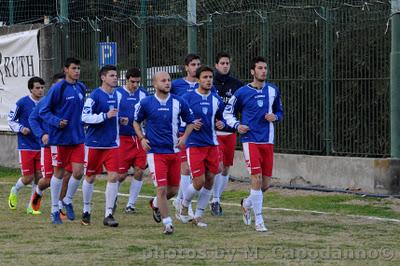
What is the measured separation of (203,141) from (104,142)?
1324mm

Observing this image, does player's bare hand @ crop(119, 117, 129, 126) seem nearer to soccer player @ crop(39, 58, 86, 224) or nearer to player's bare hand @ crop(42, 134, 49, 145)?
soccer player @ crop(39, 58, 86, 224)

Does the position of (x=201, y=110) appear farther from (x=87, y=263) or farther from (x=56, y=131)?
(x=87, y=263)

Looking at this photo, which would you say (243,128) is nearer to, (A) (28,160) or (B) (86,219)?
(B) (86,219)

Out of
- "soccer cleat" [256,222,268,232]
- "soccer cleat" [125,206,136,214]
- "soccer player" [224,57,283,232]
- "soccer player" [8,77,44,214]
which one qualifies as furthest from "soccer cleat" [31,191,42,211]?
"soccer cleat" [256,222,268,232]

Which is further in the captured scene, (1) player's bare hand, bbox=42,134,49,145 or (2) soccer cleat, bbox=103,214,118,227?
(1) player's bare hand, bbox=42,134,49,145

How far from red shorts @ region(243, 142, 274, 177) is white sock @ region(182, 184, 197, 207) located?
2.97ft

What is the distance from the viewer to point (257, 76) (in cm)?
1356

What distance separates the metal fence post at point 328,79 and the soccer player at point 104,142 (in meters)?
5.22

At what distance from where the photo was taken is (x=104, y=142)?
45.9 feet

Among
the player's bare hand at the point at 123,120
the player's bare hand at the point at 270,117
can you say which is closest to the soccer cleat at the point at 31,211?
the player's bare hand at the point at 123,120

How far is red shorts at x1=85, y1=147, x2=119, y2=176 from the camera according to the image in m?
14.0

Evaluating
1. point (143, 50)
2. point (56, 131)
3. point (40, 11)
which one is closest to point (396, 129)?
point (56, 131)

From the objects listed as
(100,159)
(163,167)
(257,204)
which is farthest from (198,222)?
(100,159)

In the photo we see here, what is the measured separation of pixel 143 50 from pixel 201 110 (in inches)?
327
